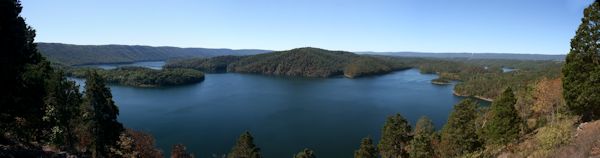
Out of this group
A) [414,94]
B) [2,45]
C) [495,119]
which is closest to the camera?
[2,45]

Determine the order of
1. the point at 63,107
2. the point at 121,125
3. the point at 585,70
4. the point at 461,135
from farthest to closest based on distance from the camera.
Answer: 1. the point at 461,135
2. the point at 121,125
3. the point at 63,107
4. the point at 585,70

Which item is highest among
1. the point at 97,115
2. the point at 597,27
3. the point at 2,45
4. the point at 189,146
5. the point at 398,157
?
the point at 597,27

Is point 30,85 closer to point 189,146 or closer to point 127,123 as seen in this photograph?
point 189,146

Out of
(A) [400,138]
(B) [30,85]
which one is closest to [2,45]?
(B) [30,85]

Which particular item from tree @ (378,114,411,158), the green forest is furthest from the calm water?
the green forest

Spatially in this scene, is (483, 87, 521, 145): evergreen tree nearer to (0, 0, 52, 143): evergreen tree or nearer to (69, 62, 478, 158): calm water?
(69, 62, 478, 158): calm water

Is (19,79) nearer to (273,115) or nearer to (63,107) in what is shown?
(63,107)

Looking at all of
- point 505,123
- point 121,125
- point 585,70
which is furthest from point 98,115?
point 585,70
